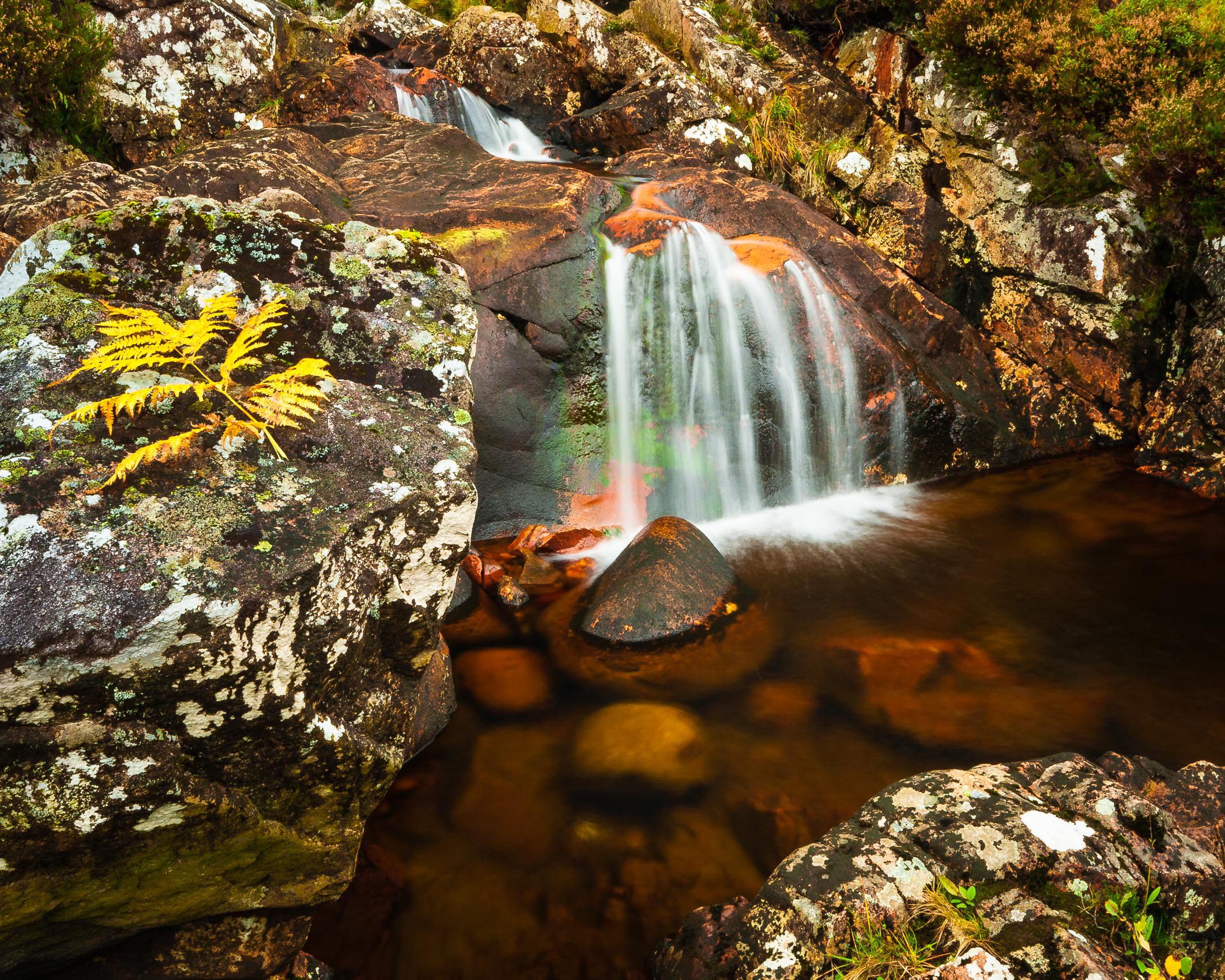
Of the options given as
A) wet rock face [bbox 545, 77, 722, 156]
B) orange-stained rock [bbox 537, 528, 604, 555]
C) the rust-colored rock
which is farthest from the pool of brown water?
the rust-colored rock

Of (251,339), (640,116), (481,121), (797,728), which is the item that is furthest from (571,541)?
(481,121)

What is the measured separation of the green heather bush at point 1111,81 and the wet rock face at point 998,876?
812 cm

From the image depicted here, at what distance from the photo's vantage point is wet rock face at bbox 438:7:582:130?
12.0 metres

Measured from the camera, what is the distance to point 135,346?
2838 millimetres

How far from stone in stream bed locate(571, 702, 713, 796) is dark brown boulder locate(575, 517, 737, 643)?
2.55 feet

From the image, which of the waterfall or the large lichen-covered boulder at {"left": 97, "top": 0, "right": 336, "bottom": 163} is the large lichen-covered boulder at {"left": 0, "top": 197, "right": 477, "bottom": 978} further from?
the large lichen-covered boulder at {"left": 97, "top": 0, "right": 336, "bottom": 163}

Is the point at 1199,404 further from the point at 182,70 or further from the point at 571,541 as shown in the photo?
the point at 182,70

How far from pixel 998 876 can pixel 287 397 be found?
3134mm

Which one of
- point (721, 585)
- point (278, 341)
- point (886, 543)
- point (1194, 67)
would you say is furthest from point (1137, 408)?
point (278, 341)

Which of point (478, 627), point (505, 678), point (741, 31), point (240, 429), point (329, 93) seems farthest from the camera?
point (741, 31)

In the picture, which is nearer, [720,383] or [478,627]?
[478,627]

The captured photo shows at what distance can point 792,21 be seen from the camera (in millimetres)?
12625

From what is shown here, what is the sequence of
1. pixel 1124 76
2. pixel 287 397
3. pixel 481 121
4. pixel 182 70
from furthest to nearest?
pixel 481 121, pixel 182 70, pixel 1124 76, pixel 287 397

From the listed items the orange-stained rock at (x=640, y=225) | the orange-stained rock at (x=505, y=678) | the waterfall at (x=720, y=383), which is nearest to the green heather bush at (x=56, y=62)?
the orange-stained rock at (x=640, y=225)
